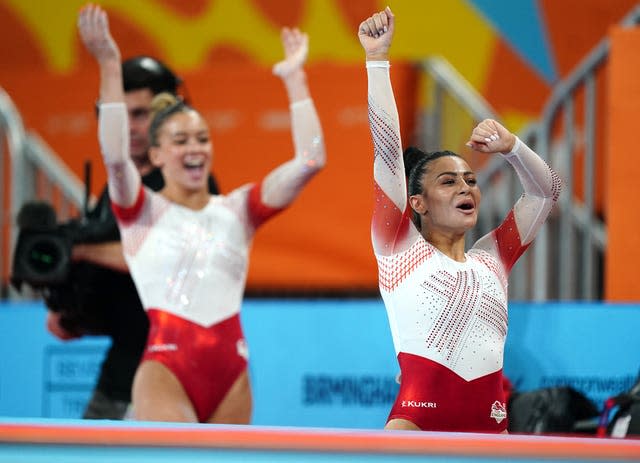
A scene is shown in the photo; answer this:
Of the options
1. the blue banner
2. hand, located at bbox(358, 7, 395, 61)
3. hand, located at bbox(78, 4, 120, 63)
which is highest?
hand, located at bbox(78, 4, 120, 63)

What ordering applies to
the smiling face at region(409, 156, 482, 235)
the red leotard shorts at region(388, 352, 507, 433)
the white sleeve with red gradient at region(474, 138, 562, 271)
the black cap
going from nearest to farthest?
the red leotard shorts at region(388, 352, 507, 433), the smiling face at region(409, 156, 482, 235), the white sleeve with red gradient at region(474, 138, 562, 271), the black cap

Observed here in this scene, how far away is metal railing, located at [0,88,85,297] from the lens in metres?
6.68

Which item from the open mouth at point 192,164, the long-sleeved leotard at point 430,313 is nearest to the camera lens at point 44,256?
the open mouth at point 192,164

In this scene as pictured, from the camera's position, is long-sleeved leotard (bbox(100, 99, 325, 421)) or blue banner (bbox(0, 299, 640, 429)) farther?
blue banner (bbox(0, 299, 640, 429))

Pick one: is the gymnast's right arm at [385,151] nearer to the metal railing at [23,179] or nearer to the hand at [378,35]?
the hand at [378,35]

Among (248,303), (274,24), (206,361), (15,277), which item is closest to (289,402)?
(248,303)

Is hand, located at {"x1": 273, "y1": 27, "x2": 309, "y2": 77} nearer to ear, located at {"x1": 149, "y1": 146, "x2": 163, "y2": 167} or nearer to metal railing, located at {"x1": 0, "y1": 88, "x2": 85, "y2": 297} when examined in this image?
ear, located at {"x1": 149, "y1": 146, "x2": 163, "y2": 167}

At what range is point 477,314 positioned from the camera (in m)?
3.79

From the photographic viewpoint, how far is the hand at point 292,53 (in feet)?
15.8

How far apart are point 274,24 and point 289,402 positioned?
3.53 metres

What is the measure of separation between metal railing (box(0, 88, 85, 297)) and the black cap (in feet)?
5.30

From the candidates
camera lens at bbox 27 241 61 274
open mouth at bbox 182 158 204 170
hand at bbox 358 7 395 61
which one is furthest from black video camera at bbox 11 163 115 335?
hand at bbox 358 7 395 61

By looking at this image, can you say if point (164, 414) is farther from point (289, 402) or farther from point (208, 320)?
point (289, 402)

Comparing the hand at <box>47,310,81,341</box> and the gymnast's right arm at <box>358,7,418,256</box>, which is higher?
the gymnast's right arm at <box>358,7,418,256</box>
